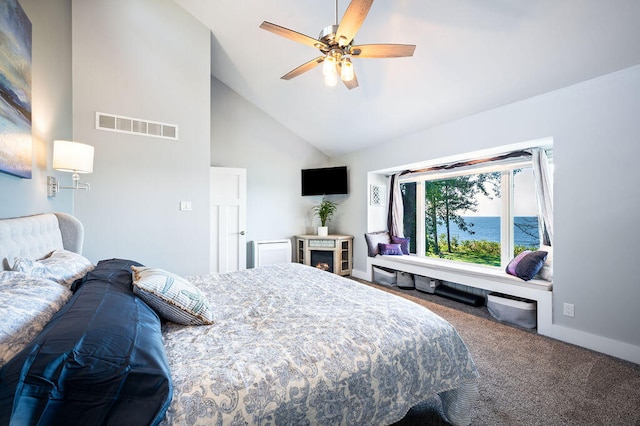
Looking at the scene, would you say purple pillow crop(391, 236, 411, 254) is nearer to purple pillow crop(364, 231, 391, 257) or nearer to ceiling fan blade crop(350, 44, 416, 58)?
purple pillow crop(364, 231, 391, 257)

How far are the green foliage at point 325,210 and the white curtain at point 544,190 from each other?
326 centimetres

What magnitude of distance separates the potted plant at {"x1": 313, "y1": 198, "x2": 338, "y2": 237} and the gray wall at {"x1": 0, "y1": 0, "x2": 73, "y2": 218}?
3.62 meters

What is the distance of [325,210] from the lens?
5391 millimetres

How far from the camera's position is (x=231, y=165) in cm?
476

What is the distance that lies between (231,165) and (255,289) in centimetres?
333

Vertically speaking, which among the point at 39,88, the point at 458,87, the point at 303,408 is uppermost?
the point at 458,87

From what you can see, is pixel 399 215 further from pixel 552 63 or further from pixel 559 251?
pixel 552 63

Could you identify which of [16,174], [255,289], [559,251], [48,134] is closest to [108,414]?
[255,289]

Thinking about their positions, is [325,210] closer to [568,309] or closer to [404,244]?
[404,244]

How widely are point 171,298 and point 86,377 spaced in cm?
60

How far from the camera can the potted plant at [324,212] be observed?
5.21m

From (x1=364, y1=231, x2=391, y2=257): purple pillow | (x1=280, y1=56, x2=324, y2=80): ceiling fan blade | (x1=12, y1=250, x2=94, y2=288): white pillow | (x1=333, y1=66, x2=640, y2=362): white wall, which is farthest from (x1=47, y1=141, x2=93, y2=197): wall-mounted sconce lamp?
(x1=333, y1=66, x2=640, y2=362): white wall

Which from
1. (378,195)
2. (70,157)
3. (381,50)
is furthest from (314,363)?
(378,195)

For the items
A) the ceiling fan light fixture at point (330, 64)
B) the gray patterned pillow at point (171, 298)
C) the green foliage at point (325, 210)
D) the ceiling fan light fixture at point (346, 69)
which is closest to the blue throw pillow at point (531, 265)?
the ceiling fan light fixture at point (346, 69)
